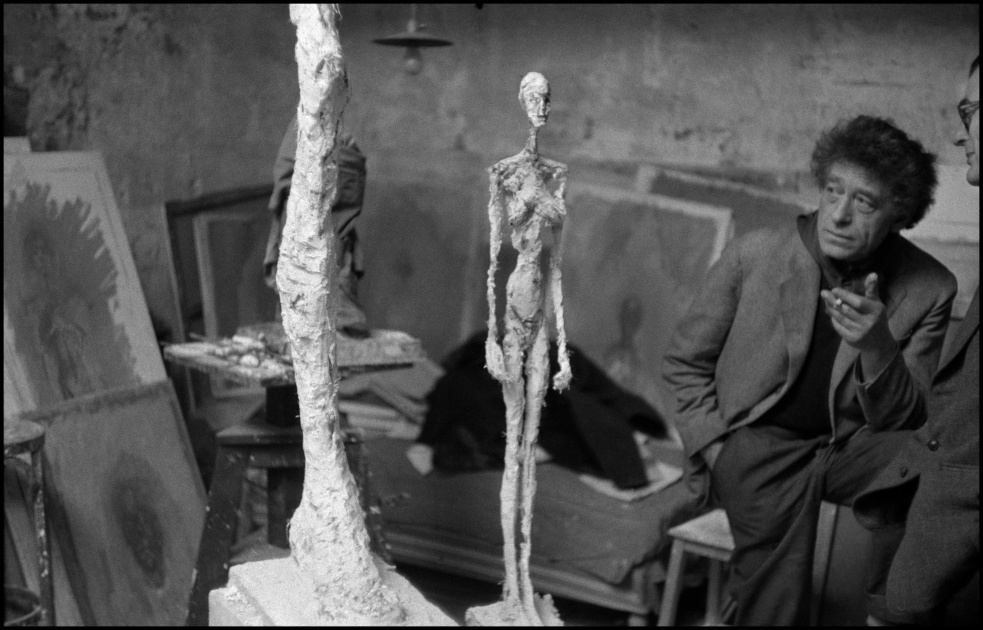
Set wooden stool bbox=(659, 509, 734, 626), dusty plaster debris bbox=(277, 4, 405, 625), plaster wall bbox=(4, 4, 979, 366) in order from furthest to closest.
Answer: plaster wall bbox=(4, 4, 979, 366), wooden stool bbox=(659, 509, 734, 626), dusty plaster debris bbox=(277, 4, 405, 625)

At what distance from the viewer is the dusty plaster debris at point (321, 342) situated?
6.19 feet

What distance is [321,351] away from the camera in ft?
6.62

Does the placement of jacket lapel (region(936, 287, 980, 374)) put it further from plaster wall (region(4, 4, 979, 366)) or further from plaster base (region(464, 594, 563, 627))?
plaster wall (region(4, 4, 979, 366))

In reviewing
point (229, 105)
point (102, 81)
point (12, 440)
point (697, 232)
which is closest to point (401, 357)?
point (12, 440)

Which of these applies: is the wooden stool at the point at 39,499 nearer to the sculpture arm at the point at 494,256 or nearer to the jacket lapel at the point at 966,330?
the sculpture arm at the point at 494,256

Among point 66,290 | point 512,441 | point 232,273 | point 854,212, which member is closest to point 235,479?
point 66,290

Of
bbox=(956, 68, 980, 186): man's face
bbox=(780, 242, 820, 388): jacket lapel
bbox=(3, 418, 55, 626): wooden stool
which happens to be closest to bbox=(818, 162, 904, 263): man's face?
bbox=(780, 242, 820, 388): jacket lapel

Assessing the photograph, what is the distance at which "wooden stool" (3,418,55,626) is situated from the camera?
10.6ft

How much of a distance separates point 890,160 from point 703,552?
1.44 meters

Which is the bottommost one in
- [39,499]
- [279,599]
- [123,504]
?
[123,504]

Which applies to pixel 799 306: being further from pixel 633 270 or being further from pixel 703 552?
pixel 633 270

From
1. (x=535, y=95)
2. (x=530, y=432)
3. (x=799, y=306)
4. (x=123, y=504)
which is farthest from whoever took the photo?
(x=123, y=504)

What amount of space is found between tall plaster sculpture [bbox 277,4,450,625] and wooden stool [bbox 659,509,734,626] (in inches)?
66.7

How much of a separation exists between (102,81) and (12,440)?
6.35 feet
